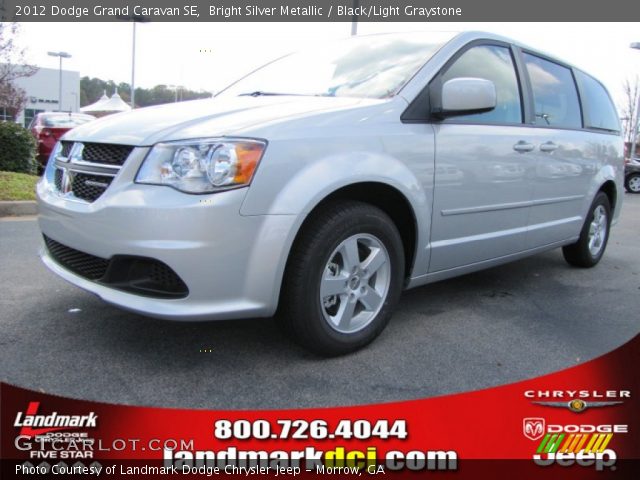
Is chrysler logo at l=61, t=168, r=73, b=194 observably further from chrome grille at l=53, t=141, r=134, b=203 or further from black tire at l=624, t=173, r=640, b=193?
black tire at l=624, t=173, r=640, b=193

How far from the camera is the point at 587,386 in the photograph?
230cm

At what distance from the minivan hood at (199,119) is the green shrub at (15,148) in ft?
22.5

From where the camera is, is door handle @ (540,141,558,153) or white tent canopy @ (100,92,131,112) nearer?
door handle @ (540,141,558,153)

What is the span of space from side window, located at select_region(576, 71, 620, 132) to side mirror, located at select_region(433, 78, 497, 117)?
2.04 meters

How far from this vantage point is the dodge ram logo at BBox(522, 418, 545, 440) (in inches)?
77.4

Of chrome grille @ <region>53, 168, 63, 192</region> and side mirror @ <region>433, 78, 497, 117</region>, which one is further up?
side mirror @ <region>433, 78, 497, 117</region>

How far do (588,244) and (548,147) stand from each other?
1474 millimetres

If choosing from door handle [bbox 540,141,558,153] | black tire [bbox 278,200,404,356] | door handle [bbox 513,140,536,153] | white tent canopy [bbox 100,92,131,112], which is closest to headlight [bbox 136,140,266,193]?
black tire [bbox 278,200,404,356]

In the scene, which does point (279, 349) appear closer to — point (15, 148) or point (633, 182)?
point (15, 148)

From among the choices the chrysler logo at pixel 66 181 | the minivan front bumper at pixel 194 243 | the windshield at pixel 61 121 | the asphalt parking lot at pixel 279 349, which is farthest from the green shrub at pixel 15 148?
the minivan front bumper at pixel 194 243
